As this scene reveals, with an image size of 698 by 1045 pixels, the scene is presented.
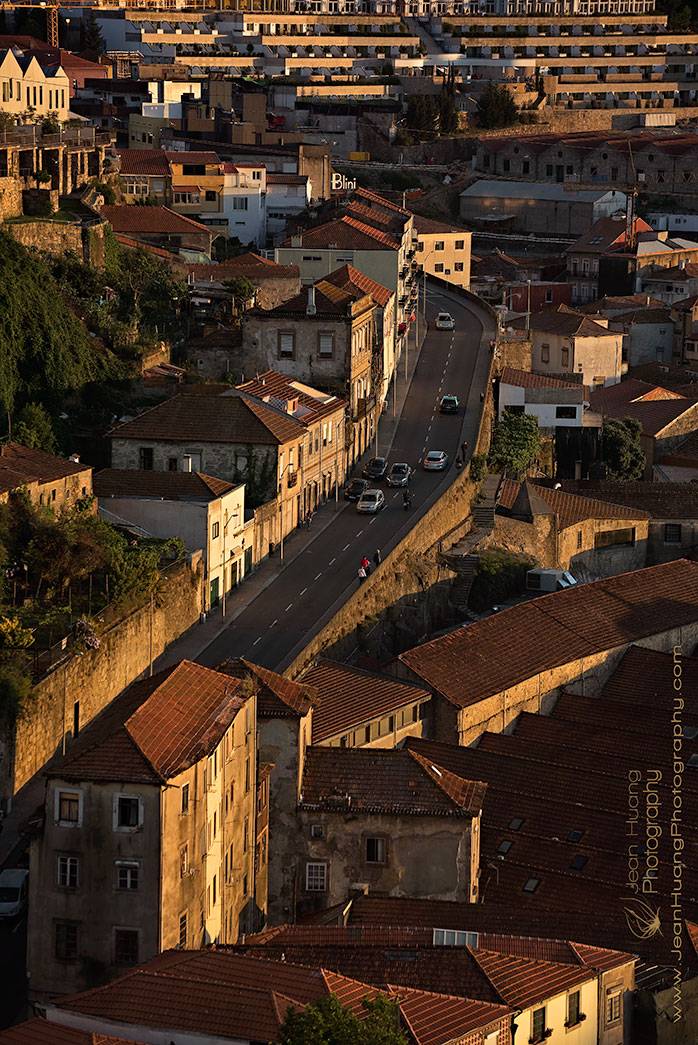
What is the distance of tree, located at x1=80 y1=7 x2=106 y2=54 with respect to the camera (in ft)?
490

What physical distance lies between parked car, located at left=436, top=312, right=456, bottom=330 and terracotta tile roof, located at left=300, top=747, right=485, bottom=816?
164 ft

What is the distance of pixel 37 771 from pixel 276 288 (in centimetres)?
4085

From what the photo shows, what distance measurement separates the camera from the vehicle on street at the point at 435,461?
73.2m

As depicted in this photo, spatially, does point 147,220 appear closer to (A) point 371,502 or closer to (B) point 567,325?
(B) point 567,325

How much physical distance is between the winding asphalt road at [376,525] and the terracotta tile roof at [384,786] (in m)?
8.33

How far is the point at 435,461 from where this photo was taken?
7350 centimetres

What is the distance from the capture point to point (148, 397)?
7238 centimetres

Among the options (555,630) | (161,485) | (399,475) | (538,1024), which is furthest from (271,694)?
(399,475)

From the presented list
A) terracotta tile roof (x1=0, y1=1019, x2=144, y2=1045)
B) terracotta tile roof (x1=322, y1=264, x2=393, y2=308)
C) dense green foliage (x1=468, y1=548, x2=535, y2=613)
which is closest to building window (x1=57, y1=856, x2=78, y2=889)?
terracotta tile roof (x1=0, y1=1019, x2=144, y2=1045)

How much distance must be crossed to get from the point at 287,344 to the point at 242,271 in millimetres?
11288

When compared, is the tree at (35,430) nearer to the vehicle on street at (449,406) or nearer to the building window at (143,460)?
the building window at (143,460)

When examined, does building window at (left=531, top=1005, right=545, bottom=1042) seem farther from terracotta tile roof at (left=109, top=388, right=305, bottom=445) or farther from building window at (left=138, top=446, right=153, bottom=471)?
building window at (left=138, top=446, right=153, bottom=471)

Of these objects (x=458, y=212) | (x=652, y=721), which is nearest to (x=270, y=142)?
(x=458, y=212)

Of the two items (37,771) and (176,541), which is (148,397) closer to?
(176,541)
